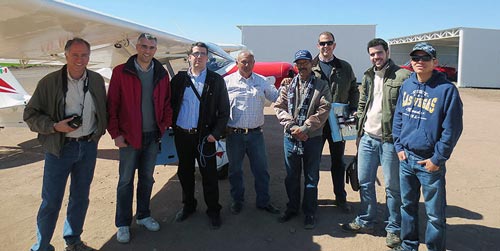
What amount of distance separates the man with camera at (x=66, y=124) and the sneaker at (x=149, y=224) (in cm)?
76

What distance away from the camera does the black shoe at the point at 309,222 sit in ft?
11.3

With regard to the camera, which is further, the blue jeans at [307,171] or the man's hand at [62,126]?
the blue jeans at [307,171]

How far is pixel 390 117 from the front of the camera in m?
2.89

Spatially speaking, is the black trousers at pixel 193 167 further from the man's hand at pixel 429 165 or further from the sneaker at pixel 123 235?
the man's hand at pixel 429 165

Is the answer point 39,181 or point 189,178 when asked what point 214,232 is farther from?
point 39,181

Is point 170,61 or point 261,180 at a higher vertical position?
point 170,61

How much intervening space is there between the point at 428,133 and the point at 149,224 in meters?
2.76

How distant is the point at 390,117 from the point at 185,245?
224 cm

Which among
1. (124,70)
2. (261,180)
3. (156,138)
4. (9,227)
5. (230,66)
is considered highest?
(230,66)

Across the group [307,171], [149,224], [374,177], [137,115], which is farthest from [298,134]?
[149,224]

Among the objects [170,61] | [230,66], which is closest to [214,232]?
[230,66]

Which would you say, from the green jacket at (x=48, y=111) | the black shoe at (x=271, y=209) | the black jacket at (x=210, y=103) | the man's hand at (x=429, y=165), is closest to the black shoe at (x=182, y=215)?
the black shoe at (x=271, y=209)

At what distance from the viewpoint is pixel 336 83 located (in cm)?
370

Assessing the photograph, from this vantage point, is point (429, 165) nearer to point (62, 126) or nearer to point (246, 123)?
point (246, 123)
